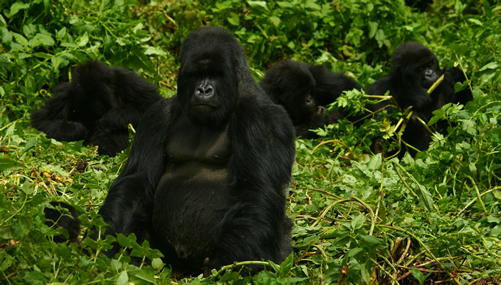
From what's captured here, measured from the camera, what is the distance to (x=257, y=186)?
3.37 meters

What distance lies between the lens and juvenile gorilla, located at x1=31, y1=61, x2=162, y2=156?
6191 millimetres

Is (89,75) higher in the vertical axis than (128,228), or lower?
lower

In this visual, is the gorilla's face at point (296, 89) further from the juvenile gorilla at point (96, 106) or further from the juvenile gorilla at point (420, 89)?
the juvenile gorilla at point (96, 106)

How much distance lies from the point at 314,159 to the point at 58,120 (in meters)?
2.59

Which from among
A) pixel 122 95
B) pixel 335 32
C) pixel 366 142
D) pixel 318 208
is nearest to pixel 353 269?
pixel 318 208

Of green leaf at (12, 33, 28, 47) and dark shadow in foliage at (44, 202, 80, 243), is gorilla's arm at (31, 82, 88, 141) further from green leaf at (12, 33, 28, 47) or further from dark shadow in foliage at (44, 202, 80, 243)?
dark shadow in foliage at (44, 202, 80, 243)

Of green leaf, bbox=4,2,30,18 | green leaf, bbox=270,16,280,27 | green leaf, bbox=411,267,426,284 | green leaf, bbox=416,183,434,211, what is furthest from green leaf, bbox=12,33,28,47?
green leaf, bbox=411,267,426,284

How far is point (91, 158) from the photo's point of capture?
17.6ft

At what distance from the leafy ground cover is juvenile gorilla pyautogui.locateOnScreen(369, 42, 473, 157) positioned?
0.34 meters

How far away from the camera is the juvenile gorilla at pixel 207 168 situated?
11.1 ft

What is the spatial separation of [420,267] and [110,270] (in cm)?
160

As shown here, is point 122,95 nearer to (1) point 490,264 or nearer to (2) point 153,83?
(2) point 153,83

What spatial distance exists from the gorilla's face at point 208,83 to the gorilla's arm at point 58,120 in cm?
293

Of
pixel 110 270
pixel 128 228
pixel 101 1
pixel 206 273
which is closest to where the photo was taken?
pixel 110 270
